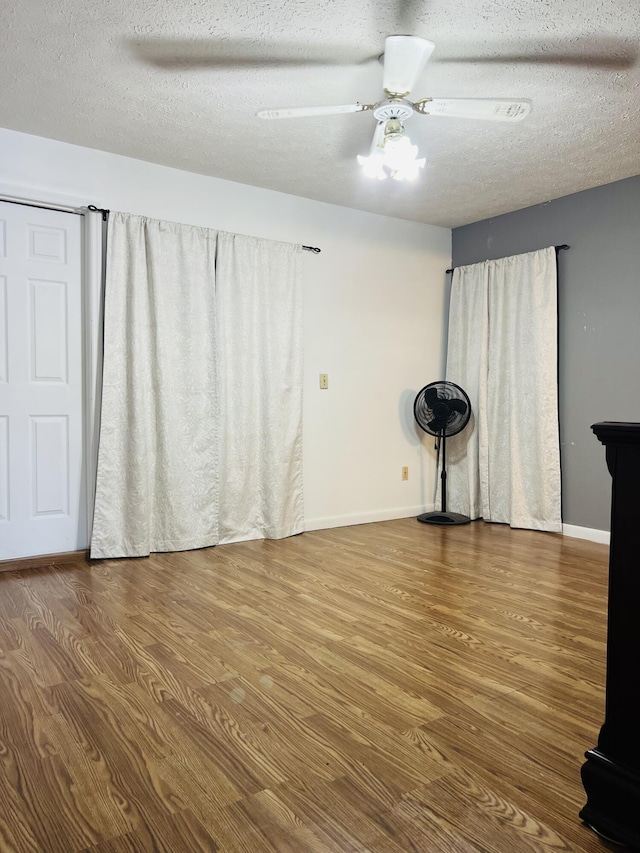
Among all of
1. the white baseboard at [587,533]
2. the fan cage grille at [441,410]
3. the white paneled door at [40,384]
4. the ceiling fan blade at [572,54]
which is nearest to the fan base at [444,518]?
the fan cage grille at [441,410]

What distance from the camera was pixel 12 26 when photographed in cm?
237

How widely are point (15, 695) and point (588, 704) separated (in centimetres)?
182

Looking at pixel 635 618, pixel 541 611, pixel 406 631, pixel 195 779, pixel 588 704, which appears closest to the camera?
pixel 635 618

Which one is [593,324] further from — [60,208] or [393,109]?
[60,208]

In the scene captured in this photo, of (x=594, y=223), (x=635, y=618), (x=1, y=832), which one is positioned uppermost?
(x=594, y=223)

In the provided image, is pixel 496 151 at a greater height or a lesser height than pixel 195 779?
greater

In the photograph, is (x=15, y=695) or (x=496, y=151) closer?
(x=15, y=695)

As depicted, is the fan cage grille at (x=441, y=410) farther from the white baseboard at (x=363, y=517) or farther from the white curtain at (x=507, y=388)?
the white baseboard at (x=363, y=517)

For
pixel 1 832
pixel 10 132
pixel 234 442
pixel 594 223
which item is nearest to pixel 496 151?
pixel 594 223

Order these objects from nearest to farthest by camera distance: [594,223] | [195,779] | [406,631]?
[195,779]
[406,631]
[594,223]

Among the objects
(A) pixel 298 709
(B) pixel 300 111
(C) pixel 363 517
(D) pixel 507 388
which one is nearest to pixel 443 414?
(D) pixel 507 388

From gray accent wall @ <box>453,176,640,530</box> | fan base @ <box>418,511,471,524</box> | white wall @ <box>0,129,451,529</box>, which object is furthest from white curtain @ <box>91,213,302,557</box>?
gray accent wall @ <box>453,176,640,530</box>

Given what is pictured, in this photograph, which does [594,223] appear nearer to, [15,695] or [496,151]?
[496,151]

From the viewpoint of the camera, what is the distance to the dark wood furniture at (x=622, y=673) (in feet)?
4.22
